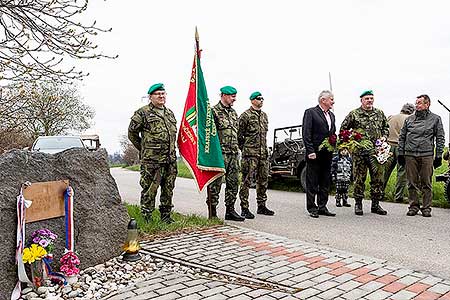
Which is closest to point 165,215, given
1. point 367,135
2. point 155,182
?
point 155,182

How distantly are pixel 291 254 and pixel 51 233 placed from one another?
2.28 m

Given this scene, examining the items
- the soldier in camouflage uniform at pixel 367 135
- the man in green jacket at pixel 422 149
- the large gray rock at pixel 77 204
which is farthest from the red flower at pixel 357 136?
the large gray rock at pixel 77 204

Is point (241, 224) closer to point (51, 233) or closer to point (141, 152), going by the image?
point (141, 152)

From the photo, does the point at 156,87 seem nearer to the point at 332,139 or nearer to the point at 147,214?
the point at 147,214

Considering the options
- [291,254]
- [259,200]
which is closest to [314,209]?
[259,200]

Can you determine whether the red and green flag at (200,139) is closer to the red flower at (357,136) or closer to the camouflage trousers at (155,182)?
Answer: the camouflage trousers at (155,182)

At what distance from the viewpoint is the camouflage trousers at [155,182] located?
5598 mm

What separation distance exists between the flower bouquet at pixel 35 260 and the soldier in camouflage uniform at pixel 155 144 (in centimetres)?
220

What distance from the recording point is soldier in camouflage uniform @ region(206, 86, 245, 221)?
6.39 meters

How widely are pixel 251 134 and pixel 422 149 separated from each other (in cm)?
273

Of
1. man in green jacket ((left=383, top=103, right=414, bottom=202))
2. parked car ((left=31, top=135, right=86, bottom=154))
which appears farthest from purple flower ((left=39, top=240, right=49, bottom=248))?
parked car ((left=31, top=135, right=86, bottom=154))

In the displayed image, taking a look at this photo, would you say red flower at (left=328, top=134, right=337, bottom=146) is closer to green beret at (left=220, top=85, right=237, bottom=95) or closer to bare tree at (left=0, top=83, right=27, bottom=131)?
green beret at (left=220, top=85, right=237, bottom=95)

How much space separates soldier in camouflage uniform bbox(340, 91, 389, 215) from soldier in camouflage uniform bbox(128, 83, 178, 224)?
9.97 ft

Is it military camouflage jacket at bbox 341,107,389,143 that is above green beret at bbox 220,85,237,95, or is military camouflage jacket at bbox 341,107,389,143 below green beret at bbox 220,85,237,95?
below
